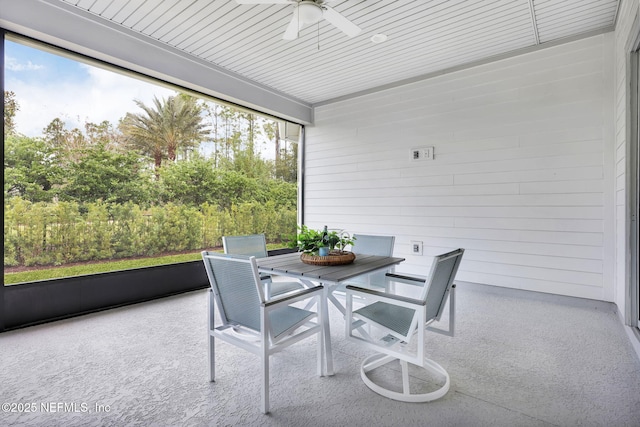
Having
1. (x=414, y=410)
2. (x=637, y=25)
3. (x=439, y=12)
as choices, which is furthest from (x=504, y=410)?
(x=439, y=12)

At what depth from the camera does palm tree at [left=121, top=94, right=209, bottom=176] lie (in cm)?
428

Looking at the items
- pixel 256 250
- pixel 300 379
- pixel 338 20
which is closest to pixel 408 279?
→ pixel 300 379

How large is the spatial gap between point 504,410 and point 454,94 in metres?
3.90

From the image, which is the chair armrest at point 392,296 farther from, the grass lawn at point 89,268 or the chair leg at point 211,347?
the grass lawn at point 89,268

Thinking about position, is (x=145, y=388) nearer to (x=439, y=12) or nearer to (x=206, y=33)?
(x=206, y=33)

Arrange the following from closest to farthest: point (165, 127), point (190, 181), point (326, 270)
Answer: point (326, 270) < point (165, 127) < point (190, 181)

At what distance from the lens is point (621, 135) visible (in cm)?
307

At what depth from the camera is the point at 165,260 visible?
14.5 feet

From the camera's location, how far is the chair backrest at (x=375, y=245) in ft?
10.7

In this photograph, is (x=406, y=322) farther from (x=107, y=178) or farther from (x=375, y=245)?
(x=107, y=178)

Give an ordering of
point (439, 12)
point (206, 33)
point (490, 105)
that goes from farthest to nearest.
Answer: point (490, 105), point (206, 33), point (439, 12)

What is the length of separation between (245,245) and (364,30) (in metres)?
2.67

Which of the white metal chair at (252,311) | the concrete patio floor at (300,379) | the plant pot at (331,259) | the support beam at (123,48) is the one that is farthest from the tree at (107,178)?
the plant pot at (331,259)

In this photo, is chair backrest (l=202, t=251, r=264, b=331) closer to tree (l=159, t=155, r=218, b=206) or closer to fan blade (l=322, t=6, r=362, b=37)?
fan blade (l=322, t=6, r=362, b=37)
